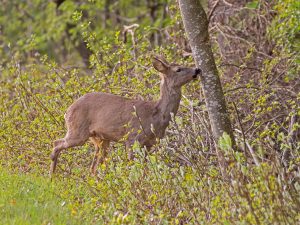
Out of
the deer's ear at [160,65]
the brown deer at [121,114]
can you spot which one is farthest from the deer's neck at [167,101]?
the deer's ear at [160,65]

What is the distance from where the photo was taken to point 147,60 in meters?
11.8

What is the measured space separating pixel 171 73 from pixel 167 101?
36 cm

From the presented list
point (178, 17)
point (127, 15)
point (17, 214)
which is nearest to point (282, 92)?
point (178, 17)

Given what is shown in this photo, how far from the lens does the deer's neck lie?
1067cm

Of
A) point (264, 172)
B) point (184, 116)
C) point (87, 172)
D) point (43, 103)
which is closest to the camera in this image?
point (264, 172)

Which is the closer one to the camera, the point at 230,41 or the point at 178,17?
the point at 178,17

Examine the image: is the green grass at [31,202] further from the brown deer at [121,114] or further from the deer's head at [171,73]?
the deer's head at [171,73]

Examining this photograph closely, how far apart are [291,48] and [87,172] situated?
436 cm

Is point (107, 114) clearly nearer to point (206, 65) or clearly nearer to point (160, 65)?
point (160, 65)

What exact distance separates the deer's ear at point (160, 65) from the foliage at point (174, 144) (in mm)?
371

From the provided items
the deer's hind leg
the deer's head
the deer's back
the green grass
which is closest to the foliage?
the green grass

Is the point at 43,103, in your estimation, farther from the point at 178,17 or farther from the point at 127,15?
the point at 127,15

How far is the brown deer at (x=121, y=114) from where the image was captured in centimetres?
1054

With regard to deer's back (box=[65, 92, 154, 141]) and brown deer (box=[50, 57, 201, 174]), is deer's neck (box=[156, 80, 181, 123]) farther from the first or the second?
deer's back (box=[65, 92, 154, 141])
